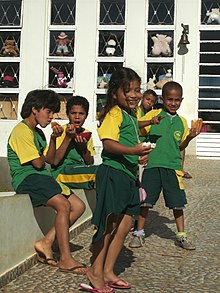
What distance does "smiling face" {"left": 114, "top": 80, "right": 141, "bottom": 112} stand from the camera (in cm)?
285

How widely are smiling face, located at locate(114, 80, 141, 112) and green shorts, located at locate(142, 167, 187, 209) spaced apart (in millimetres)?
1127

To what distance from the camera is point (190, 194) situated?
5.96 meters

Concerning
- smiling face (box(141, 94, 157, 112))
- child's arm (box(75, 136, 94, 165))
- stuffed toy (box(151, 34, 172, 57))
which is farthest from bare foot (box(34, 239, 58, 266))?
stuffed toy (box(151, 34, 172, 57))

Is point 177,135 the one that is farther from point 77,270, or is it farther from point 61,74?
point 61,74

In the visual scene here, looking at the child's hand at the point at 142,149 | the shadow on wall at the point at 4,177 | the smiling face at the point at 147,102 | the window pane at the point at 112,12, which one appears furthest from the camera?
the window pane at the point at 112,12

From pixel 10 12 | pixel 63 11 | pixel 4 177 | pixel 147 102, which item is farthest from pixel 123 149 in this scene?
pixel 10 12

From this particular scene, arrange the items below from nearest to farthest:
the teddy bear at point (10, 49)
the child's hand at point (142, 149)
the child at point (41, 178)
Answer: the child's hand at point (142, 149), the child at point (41, 178), the teddy bear at point (10, 49)

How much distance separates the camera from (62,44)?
10.9 metres

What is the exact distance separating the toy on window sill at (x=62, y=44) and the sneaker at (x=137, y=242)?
7690 millimetres

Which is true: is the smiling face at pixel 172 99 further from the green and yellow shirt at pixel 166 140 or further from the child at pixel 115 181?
the child at pixel 115 181

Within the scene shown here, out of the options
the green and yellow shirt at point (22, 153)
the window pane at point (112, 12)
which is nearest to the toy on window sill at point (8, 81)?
the window pane at point (112, 12)

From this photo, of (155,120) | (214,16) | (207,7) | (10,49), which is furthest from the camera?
(10,49)

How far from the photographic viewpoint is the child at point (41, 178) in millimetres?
3182

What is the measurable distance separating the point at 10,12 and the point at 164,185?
8.54 m
